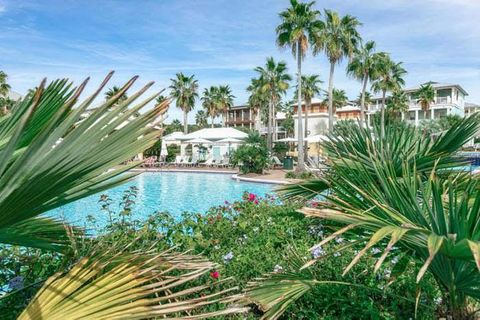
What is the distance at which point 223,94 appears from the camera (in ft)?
188

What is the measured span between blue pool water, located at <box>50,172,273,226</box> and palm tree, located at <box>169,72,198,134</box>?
22637 mm

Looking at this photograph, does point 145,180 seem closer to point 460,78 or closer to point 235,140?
point 235,140

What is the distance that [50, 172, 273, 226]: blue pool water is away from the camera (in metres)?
13.5

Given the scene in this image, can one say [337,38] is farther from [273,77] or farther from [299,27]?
[273,77]

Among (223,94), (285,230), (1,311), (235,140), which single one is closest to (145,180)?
(235,140)

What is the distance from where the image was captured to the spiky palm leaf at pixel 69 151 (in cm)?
119

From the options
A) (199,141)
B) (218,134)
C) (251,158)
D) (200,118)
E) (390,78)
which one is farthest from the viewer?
(200,118)

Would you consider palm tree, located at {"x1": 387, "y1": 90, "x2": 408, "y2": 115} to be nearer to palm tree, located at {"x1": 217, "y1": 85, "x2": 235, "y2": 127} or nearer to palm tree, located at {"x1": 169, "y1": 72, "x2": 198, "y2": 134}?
palm tree, located at {"x1": 217, "y1": 85, "x2": 235, "y2": 127}

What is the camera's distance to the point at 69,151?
50.6 inches

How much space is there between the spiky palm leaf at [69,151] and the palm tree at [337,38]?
2881 cm

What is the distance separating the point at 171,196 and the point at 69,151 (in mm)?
16633

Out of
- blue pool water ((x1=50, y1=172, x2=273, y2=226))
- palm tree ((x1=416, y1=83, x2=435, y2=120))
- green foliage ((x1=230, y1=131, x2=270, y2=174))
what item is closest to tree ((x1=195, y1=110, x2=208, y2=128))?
palm tree ((x1=416, y1=83, x2=435, y2=120))

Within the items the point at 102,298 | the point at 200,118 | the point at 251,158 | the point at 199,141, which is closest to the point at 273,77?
the point at 199,141

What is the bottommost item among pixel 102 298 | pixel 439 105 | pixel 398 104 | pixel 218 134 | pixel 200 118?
pixel 102 298
